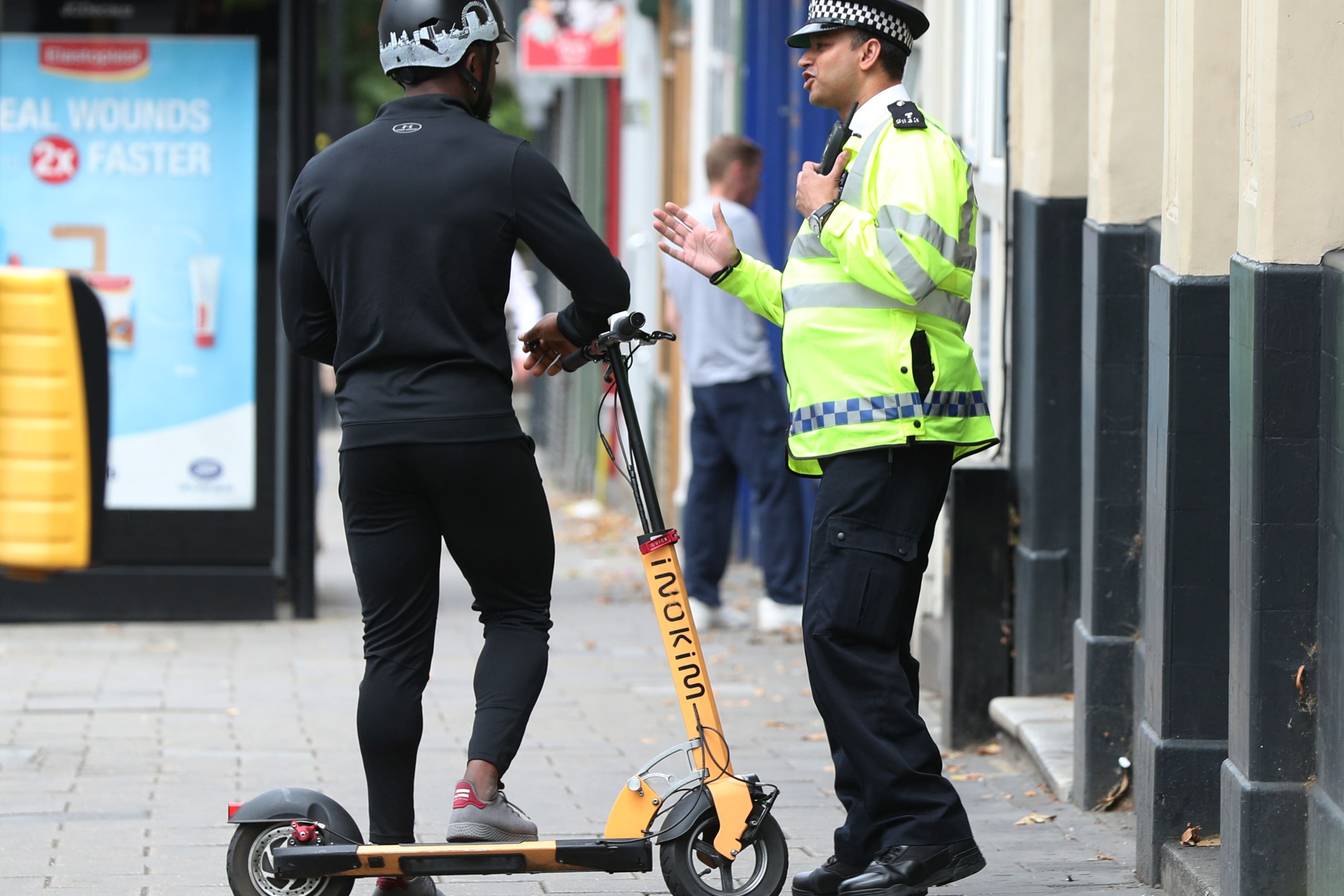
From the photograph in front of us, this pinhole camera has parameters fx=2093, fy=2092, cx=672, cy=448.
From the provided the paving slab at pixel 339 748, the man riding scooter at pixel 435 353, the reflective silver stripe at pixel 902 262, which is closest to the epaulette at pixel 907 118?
the reflective silver stripe at pixel 902 262

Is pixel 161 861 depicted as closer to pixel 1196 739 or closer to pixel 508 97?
pixel 1196 739

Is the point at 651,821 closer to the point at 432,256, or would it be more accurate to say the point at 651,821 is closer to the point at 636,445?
the point at 636,445

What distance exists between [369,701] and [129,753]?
7.81 ft

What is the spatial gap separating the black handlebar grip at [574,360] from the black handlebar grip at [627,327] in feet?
0.33

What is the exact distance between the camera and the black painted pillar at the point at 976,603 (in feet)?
20.1

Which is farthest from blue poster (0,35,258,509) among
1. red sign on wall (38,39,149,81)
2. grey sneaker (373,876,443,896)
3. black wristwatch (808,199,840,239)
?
black wristwatch (808,199,840,239)

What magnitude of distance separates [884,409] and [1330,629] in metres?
0.95

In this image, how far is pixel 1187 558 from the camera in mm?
4477

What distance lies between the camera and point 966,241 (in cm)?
425

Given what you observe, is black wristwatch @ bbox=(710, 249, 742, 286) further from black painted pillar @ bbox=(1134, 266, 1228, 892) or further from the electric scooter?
black painted pillar @ bbox=(1134, 266, 1228, 892)

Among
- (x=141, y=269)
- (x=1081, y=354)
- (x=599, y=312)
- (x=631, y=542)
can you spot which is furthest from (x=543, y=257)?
(x=631, y=542)

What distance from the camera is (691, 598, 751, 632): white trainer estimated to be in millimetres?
9109

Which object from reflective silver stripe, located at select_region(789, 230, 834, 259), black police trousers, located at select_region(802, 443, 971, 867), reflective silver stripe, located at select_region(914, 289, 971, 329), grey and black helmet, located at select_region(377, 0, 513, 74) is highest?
grey and black helmet, located at select_region(377, 0, 513, 74)

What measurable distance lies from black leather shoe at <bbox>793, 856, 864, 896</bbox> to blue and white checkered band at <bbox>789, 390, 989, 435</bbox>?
921 millimetres
